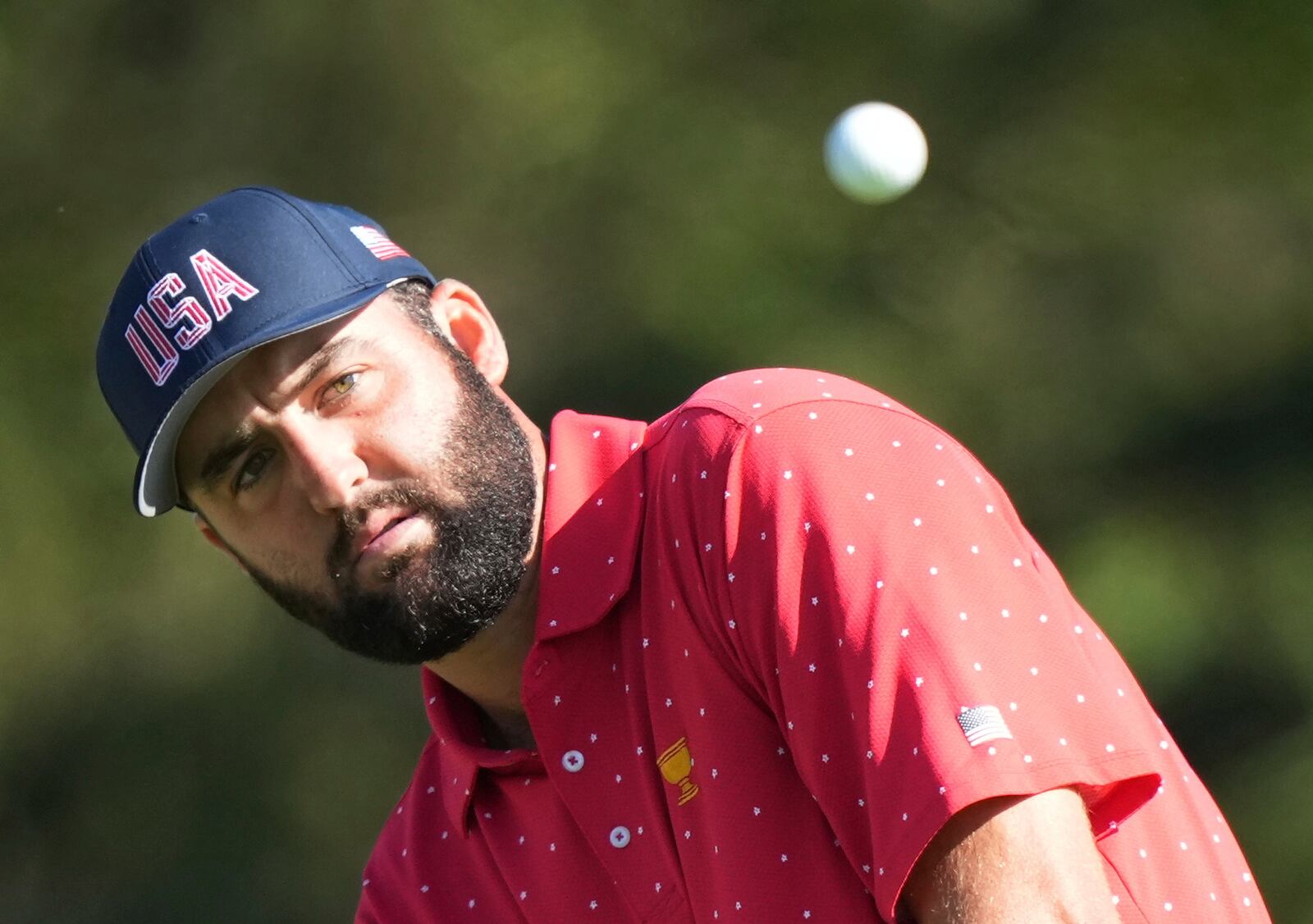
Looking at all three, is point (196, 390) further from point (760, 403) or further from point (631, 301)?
point (631, 301)

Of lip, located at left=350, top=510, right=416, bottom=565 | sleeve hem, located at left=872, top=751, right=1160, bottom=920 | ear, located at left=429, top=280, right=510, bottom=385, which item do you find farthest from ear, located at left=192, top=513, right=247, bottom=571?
sleeve hem, located at left=872, top=751, right=1160, bottom=920

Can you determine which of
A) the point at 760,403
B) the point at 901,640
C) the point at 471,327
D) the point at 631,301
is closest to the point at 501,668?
the point at 471,327

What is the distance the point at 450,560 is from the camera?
1.66 meters

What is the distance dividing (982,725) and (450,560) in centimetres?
63

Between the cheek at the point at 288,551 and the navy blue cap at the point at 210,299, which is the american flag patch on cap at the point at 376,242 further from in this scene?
the cheek at the point at 288,551

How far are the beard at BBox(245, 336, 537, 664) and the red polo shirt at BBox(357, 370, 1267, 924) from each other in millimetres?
53

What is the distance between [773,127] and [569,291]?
2.09 feet

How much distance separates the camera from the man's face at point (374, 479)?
5.42 feet

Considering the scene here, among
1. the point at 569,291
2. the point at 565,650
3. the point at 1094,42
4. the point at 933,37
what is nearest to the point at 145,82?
the point at 569,291

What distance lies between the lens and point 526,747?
181 cm

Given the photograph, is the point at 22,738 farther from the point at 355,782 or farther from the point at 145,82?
the point at 145,82

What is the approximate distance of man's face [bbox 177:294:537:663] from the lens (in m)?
1.65

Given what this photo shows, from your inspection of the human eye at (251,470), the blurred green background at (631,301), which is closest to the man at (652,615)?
the human eye at (251,470)

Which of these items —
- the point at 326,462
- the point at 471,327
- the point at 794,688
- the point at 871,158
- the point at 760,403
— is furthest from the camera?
the point at 871,158
